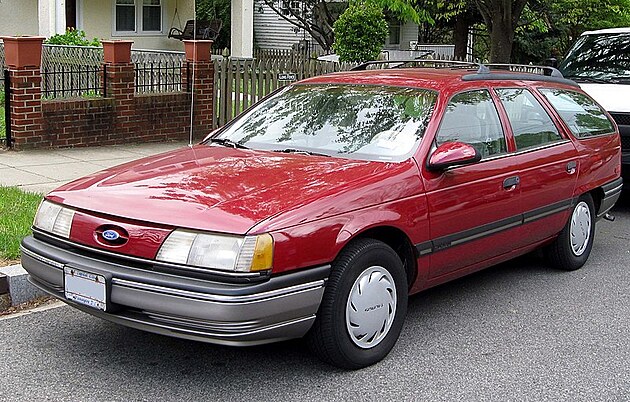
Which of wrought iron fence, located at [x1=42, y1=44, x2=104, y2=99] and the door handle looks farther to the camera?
wrought iron fence, located at [x1=42, y1=44, x2=104, y2=99]

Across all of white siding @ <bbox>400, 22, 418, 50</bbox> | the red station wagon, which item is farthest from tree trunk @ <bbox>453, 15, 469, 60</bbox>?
the red station wagon

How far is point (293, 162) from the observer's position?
5.27m

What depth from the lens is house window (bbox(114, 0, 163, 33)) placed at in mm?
22328

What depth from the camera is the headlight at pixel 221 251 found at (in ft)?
13.9

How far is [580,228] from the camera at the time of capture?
23.6ft

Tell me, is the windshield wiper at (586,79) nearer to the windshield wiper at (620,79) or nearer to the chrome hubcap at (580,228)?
the windshield wiper at (620,79)

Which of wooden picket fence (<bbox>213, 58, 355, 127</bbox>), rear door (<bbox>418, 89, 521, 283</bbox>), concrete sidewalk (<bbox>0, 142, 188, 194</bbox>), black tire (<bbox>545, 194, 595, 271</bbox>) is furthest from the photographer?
wooden picket fence (<bbox>213, 58, 355, 127</bbox>)

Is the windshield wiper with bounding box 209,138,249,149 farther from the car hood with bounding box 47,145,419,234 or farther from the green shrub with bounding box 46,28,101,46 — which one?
the green shrub with bounding box 46,28,101,46

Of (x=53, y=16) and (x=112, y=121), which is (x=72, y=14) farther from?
(x=112, y=121)

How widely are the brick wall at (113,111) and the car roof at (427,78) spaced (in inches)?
221

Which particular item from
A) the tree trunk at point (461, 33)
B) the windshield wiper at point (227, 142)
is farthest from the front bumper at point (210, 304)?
the tree trunk at point (461, 33)

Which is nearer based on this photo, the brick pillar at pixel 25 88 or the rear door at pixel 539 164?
the rear door at pixel 539 164

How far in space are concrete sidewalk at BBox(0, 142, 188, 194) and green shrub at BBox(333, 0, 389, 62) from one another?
6403 millimetres

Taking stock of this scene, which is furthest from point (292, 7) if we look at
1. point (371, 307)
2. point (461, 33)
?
point (371, 307)
